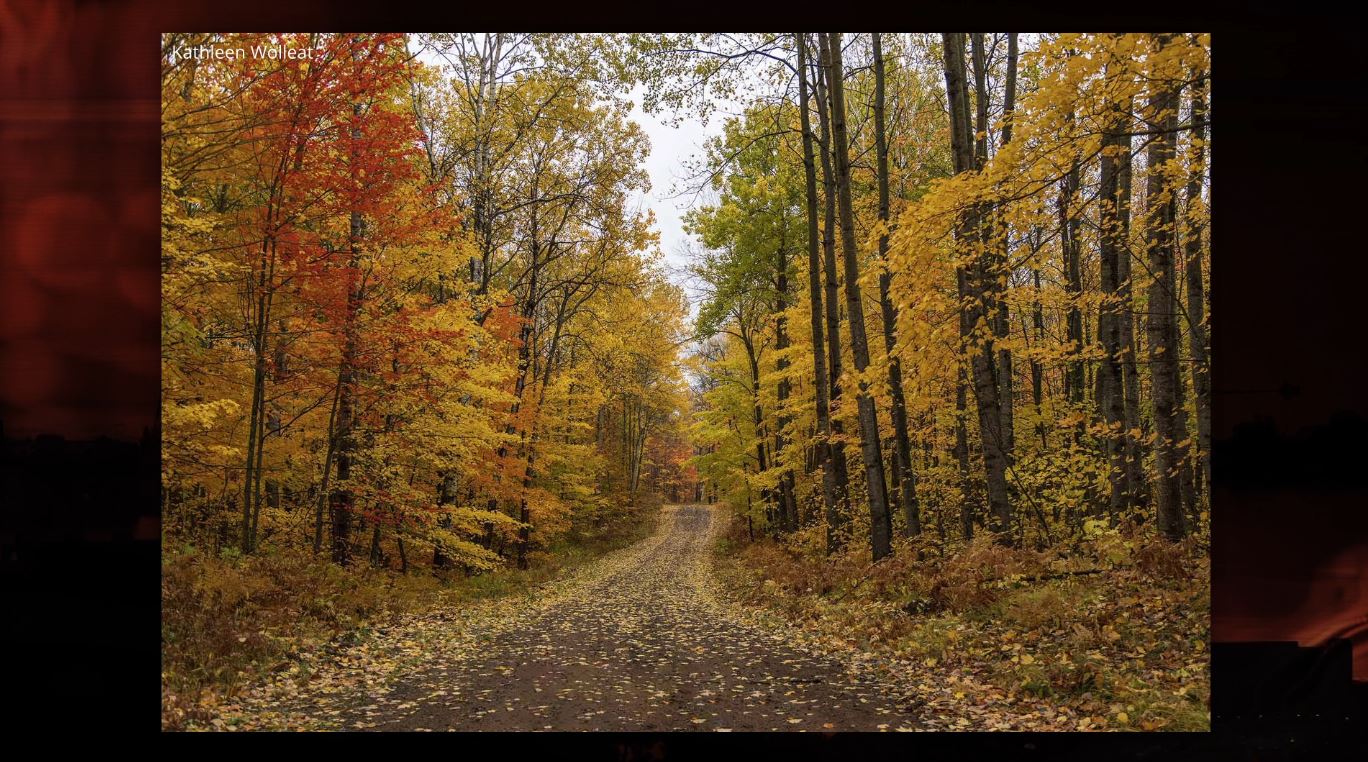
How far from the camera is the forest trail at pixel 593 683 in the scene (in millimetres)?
4641

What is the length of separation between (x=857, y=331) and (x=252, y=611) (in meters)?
8.15

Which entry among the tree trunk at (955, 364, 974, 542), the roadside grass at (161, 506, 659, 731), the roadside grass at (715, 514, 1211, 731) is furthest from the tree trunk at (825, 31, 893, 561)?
the roadside grass at (161, 506, 659, 731)

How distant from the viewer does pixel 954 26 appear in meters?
4.54

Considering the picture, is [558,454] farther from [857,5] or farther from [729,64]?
[857,5]

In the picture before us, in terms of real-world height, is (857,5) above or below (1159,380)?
above

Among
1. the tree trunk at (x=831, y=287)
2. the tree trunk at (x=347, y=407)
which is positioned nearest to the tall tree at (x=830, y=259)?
the tree trunk at (x=831, y=287)

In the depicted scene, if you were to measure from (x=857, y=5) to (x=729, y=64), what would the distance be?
4257mm

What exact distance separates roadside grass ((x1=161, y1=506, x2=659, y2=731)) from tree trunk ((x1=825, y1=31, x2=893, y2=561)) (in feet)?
20.9

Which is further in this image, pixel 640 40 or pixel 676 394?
pixel 676 394

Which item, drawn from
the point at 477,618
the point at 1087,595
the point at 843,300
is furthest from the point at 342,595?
the point at 843,300
